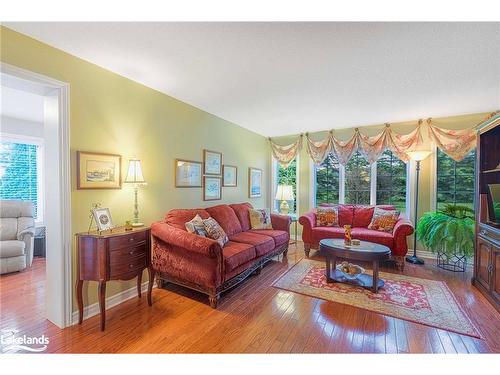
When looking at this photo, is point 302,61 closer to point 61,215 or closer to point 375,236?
point 61,215

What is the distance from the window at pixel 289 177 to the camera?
207 inches

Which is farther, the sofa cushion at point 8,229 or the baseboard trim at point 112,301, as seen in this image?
the sofa cushion at point 8,229

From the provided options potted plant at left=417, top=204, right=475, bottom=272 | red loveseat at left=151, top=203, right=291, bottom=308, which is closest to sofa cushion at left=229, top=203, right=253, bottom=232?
red loveseat at left=151, top=203, right=291, bottom=308

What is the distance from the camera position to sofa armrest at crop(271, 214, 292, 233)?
404 centimetres

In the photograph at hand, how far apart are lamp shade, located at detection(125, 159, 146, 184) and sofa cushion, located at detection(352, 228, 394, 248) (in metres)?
3.18

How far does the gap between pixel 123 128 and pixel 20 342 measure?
2.02 m

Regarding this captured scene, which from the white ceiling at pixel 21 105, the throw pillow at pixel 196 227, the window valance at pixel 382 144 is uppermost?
the white ceiling at pixel 21 105

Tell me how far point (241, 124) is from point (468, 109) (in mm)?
3634

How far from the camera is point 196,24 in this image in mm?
1646

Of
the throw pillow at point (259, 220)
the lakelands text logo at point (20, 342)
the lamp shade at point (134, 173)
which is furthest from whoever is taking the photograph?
the throw pillow at point (259, 220)

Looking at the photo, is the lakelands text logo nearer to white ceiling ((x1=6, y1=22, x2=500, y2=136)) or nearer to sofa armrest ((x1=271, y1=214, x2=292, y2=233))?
white ceiling ((x1=6, y1=22, x2=500, y2=136))

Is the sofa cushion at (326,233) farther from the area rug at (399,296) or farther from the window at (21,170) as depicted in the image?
the window at (21,170)

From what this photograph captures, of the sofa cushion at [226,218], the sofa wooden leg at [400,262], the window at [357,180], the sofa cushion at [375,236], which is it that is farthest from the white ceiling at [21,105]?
the sofa wooden leg at [400,262]
